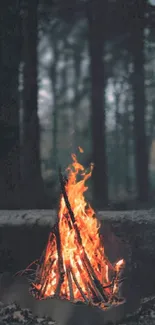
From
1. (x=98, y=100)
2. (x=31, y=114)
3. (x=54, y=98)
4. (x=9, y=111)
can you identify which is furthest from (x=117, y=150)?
(x=9, y=111)

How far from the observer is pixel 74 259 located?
390 centimetres

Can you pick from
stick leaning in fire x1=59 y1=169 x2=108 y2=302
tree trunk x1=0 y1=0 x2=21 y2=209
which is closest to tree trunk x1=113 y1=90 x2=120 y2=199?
tree trunk x1=0 y1=0 x2=21 y2=209

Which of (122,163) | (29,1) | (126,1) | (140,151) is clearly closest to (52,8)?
(29,1)

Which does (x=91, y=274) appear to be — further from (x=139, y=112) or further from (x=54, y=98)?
(x=54, y=98)

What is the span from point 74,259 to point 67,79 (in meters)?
17.9

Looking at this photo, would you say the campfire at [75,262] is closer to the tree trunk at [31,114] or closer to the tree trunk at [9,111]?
the tree trunk at [9,111]

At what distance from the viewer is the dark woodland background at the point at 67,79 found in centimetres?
697

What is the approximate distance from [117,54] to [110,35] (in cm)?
145

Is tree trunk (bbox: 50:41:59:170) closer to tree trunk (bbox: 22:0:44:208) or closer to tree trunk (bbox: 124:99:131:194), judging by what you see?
tree trunk (bbox: 124:99:131:194)

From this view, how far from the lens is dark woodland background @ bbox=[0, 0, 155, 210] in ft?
22.9

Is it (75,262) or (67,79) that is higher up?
(67,79)

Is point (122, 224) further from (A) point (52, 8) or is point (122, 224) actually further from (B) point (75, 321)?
(A) point (52, 8)

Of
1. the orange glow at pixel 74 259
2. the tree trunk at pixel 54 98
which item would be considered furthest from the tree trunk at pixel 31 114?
the tree trunk at pixel 54 98

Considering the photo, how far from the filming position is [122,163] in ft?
90.5
